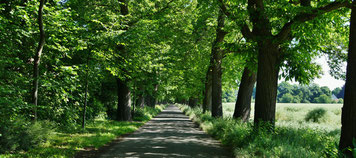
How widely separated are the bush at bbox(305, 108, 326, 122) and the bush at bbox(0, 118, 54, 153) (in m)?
24.2

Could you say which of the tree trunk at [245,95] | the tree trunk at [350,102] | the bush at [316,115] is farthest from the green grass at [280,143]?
the bush at [316,115]

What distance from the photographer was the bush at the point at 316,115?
80.4 feet

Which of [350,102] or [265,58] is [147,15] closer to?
[265,58]

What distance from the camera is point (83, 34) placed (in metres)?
9.99

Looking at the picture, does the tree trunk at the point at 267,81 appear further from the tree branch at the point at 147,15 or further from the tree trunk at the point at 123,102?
the tree trunk at the point at 123,102

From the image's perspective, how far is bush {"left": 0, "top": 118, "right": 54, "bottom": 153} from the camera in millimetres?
6570

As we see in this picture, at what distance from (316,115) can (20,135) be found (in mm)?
25664

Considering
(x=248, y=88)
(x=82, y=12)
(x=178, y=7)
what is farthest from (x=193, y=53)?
(x=82, y=12)

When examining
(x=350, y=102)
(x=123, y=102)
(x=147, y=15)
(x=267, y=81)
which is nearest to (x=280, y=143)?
(x=350, y=102)

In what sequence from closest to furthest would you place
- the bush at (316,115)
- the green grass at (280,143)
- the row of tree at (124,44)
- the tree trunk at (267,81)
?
the green grass at (280,143)
the row of tree at (124,44)
the tree trunk at (267,81)
the bush at (316,115)

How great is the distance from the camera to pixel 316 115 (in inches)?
977

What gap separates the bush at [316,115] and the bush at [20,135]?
24213 millimetres

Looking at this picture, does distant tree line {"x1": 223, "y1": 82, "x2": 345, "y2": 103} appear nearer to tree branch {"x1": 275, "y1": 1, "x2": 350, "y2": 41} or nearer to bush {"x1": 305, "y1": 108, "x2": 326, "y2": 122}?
bush {"x1": 305, "y1": 108, "x2": 326, "y2": 122}

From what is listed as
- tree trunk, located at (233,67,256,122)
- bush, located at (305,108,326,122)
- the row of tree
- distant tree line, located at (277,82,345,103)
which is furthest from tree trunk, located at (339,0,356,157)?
distant tree line, located at (277,82,345,103)
